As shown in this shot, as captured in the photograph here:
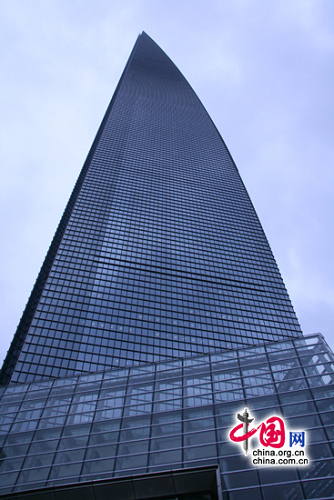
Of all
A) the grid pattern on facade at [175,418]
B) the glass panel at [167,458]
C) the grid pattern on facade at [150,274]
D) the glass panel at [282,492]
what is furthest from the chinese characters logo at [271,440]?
the grid pattern on facade at [150,274]

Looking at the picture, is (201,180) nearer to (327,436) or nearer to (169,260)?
(169,260)

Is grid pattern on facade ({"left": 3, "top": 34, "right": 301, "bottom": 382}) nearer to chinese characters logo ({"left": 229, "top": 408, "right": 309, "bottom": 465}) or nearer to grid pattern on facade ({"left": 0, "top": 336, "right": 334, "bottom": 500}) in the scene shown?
grid pattern on facade ({"left": 0, "top": 336, "right": 334, "bottom": 500})

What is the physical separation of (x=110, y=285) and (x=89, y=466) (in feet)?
252

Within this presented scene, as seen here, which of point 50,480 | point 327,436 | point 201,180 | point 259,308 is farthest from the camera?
point 201,180

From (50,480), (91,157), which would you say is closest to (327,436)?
(50,480)

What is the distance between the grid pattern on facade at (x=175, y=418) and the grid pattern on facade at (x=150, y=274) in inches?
2058

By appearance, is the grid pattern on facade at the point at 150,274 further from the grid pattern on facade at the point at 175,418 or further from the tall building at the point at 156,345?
the grid pattern on facade at the point at 175,418

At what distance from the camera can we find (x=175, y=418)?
80.5 ft

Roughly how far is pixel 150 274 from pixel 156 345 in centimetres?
2179

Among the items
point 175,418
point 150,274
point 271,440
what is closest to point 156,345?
point 150,274

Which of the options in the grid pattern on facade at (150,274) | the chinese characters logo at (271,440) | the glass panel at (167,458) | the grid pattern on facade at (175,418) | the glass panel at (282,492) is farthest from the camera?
the grid pattern on facade at (150,274)

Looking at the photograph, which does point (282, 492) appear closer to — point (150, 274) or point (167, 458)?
point (167, 458)

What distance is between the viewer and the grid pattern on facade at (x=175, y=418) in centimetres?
2053

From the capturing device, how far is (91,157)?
149m
